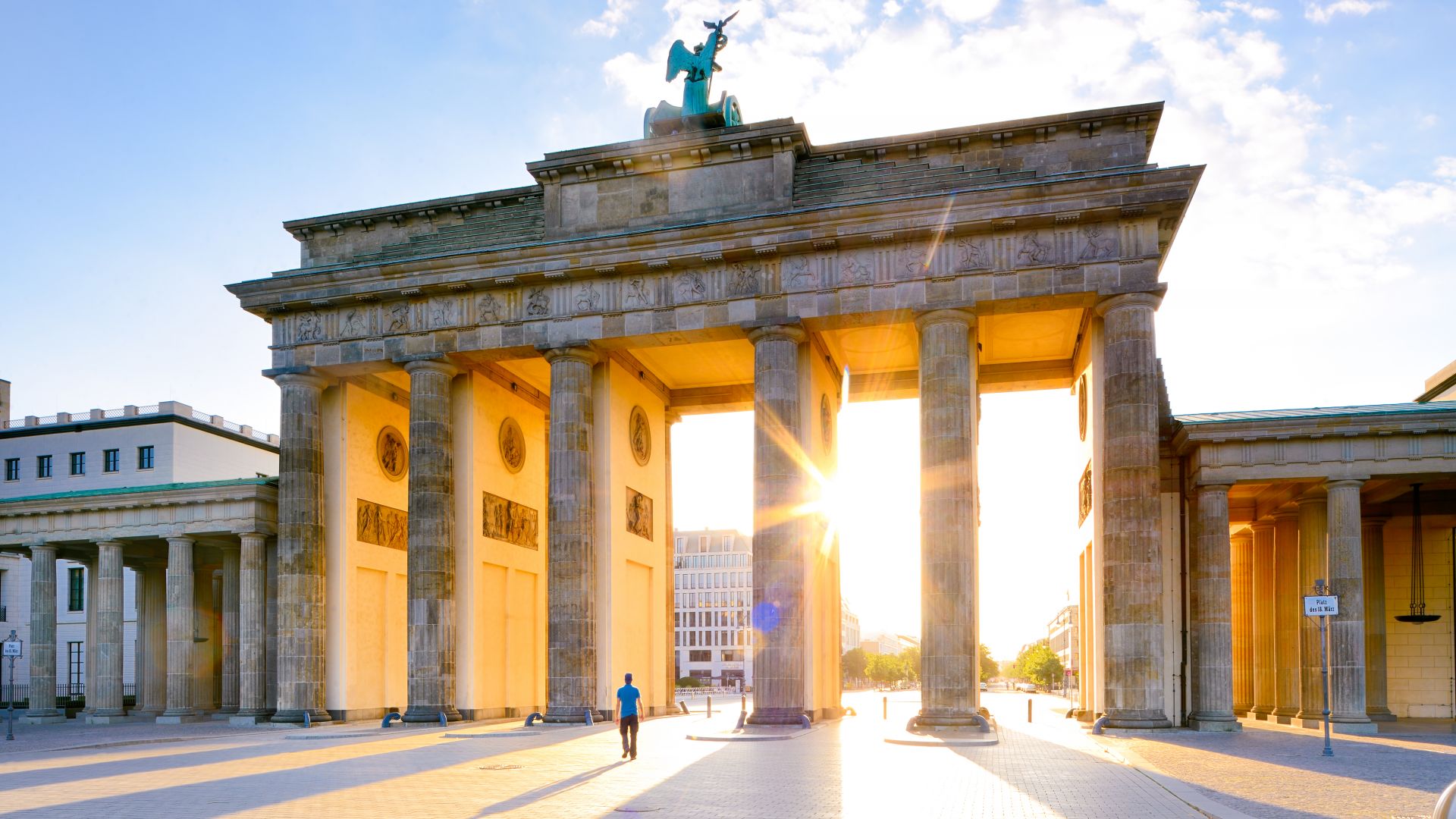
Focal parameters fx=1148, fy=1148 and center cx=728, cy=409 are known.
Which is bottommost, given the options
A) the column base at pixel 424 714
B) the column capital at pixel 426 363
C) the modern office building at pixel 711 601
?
the modern office building at pixel 711 601

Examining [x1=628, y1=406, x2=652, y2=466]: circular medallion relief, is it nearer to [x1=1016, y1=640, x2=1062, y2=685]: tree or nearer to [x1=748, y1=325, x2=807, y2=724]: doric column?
[x1=748, y1=325, x2=807, y2=724]: doric column

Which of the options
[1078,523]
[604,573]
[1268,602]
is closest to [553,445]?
[604,573]

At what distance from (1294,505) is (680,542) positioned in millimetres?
142070

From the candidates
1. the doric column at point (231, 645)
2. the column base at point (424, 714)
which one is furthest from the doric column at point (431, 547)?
the doric column at point (231, 645)

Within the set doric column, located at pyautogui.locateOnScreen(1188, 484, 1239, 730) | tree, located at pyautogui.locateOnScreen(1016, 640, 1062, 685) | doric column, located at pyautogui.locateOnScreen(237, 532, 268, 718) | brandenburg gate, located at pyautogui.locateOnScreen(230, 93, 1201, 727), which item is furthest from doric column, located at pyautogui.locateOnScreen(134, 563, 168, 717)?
tree, located at pyautogui.locateOnScreen(1016, 640, 1062, 685)

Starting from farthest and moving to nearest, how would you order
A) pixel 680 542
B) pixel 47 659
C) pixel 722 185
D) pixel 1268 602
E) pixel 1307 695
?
pixel 680 542, pixel 47 659, pixel 1268 602, pixel 722 185, pixel 1307 695

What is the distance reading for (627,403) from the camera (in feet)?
132

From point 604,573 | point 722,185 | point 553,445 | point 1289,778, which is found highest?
point 722,185

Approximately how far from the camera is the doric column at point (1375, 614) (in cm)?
3497

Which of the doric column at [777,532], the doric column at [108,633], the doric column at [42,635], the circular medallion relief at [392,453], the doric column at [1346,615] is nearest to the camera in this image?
the doric column at [1346,615]

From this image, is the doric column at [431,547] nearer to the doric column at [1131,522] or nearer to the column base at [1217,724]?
the doric column at [1131,522]

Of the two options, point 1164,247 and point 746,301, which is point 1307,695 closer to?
point 1164,247

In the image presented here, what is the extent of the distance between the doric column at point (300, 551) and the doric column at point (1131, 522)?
24.7 m

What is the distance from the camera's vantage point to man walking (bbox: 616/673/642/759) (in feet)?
73.8
